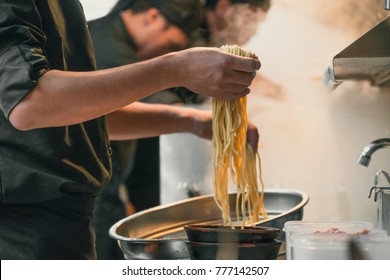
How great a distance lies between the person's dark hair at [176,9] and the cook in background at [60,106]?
0.27 m

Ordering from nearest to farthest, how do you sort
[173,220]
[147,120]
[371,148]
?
[371,148] → [173,220] → [147,120]

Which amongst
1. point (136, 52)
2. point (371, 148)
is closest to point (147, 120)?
point (136, 52)

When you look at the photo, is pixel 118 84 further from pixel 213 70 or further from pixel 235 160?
pixel 235 160

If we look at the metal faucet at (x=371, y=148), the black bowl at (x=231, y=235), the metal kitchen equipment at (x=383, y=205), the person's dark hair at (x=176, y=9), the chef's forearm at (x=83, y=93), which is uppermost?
the person's dark hair at (x=176, y=9)

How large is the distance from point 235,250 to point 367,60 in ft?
2.23

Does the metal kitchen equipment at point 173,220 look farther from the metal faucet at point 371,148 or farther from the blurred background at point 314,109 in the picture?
the metal faucet at point 371,148

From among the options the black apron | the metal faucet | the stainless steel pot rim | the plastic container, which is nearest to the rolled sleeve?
the black apron

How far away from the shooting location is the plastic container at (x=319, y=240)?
5.87 feet

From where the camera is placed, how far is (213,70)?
1.83 meters

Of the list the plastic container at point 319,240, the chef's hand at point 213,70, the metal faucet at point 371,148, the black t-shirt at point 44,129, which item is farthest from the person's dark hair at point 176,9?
the plastic container at point 319,240
